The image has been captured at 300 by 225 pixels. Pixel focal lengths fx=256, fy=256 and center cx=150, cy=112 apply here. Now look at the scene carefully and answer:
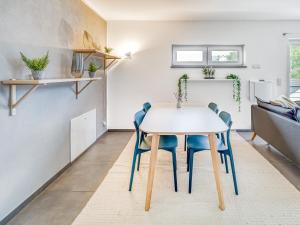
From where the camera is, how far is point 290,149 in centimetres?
322

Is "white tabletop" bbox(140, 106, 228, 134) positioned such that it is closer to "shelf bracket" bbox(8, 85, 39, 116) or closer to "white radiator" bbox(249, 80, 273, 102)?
"shelf bracket" bbox(8, 85, 39, 116)

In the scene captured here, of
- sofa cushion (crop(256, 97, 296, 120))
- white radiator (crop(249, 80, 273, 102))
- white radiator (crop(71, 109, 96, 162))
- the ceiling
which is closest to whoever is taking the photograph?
sofa cushion (crop(256, 97, 296, 120))

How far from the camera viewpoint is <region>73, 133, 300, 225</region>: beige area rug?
2.12 metres

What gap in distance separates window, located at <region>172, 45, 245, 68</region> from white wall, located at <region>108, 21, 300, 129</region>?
132 mm

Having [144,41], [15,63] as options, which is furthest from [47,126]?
[144,41]

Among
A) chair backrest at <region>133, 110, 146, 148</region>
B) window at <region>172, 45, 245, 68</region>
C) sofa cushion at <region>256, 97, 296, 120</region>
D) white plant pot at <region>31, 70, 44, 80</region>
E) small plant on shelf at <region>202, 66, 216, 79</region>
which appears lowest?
chair backrest at <region>133, 110, 146, 148</region>

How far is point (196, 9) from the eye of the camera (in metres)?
4.41

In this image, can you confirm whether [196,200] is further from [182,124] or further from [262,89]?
[262,89]

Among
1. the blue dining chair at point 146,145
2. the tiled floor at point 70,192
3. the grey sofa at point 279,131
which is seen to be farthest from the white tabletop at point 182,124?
the grey sofa at point 279,131

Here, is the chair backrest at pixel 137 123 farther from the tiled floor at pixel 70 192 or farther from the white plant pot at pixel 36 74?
the white plant pot at pixel 36 74

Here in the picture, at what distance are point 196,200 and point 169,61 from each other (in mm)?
3589

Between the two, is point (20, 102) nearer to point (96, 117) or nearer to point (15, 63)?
point (15, 63)

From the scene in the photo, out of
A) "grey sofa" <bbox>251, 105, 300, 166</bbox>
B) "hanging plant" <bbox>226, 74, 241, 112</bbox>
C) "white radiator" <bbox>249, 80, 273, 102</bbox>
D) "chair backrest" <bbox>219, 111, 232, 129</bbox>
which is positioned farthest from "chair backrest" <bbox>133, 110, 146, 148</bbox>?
"white radiator" <bbox>249, 80, 273, 102</bbox>

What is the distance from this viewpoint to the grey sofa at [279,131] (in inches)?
121
